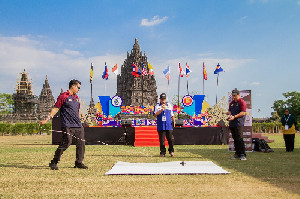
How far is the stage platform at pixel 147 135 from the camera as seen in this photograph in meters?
18.8

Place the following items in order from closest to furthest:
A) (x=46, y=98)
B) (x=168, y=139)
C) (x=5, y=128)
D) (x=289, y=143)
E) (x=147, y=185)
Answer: (x=147, y=185) → (x=168, y=139) → (x=289, y=143) → (x=5, y=128) → (x=46, y=98)

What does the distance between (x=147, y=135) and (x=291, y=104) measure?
83318 millimetres

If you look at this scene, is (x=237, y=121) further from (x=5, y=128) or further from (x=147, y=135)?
(x=5, y=128)

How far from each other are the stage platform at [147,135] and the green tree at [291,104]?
75021mm

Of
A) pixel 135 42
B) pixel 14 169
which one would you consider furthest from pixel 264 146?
pixel 135 42

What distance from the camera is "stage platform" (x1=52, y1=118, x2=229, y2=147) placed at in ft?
61.5

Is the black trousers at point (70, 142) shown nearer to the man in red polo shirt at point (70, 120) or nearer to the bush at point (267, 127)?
the man in red polo shirt at point (70, 120)

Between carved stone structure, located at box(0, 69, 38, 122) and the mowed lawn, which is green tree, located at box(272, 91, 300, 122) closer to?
carved stone structure, located at box(0, 69, 38, 122)

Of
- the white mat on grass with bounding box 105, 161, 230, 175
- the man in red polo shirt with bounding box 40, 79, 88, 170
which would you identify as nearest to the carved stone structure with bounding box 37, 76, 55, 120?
the man in red polo shirt with bounding box 40, 79, 88, 170

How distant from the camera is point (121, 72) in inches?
4267

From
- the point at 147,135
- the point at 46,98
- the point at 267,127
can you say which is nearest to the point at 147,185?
the point at 147,135

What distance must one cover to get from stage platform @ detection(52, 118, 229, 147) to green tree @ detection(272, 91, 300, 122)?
7502 cm

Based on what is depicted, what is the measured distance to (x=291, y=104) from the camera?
305 feet

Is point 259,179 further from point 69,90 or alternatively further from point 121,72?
point 121,72
